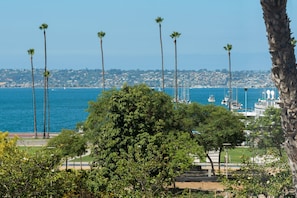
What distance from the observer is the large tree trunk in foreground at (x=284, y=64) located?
9.09 metres

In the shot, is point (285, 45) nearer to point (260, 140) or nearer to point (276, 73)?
point (276, 73)

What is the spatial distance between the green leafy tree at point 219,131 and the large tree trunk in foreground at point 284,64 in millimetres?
30984

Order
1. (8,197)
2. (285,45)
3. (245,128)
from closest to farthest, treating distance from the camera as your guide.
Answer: (285,45) → (8,197) → (245,128)

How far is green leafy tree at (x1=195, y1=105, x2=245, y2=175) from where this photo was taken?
40.8 m

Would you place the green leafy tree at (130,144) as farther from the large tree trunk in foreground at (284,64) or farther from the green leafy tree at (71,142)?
the large tree trunk in foreground at (284,64)

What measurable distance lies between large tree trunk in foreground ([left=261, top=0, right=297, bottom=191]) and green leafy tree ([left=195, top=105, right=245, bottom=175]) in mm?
30984

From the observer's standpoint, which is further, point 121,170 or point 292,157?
point 121,170

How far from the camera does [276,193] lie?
23.1 metres

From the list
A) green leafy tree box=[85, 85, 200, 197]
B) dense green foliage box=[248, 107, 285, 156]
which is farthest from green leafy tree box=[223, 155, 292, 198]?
dense green foliage box=[248, 107, 285, 156]

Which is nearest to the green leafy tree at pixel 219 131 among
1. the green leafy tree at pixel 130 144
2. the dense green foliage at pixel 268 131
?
the dense green foliage at pixel 268 131

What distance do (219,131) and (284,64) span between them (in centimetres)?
3172

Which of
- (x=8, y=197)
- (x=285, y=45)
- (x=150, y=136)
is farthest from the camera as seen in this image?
(x=150, y=136)

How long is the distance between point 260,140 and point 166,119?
5609mm

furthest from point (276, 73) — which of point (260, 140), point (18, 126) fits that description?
point (18, 126)
